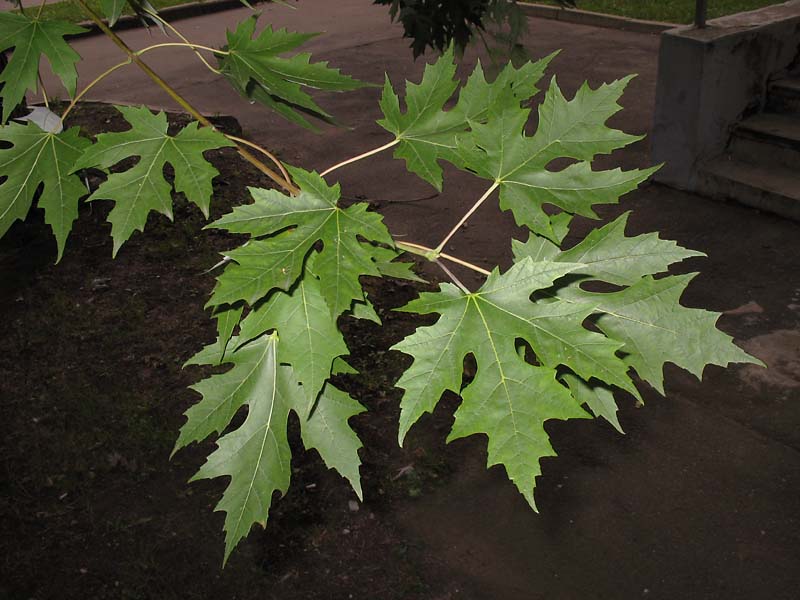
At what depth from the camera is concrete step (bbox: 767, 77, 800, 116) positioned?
19.5 feet

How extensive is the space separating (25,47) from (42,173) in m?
0.20

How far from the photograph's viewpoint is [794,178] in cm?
563

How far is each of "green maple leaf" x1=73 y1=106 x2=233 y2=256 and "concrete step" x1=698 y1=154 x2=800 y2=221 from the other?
525 centimetres

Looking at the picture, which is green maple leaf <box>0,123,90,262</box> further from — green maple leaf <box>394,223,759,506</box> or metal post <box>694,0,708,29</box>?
metal post <box>694,0,708,29</box>

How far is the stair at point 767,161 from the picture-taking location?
5.58 m

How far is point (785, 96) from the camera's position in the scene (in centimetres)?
600

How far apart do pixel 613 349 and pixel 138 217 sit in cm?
63

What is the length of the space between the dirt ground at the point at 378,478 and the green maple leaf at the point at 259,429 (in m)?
2.20

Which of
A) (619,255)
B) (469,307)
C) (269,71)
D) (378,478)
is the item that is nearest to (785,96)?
(378,478)

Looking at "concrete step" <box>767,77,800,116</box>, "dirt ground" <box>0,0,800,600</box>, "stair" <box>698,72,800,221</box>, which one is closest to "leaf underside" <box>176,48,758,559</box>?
"dirt ground" <box>0,0,800,600</box>

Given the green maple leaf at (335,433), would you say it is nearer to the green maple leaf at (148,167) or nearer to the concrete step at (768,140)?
the green maple leaf at (148,167)

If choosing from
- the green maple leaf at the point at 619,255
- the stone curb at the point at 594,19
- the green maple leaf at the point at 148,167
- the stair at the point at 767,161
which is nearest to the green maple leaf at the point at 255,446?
the green maple leaf at the point at 148,167

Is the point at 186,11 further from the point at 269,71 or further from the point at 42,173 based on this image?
the point at 42,173

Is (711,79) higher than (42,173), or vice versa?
(42,173)
